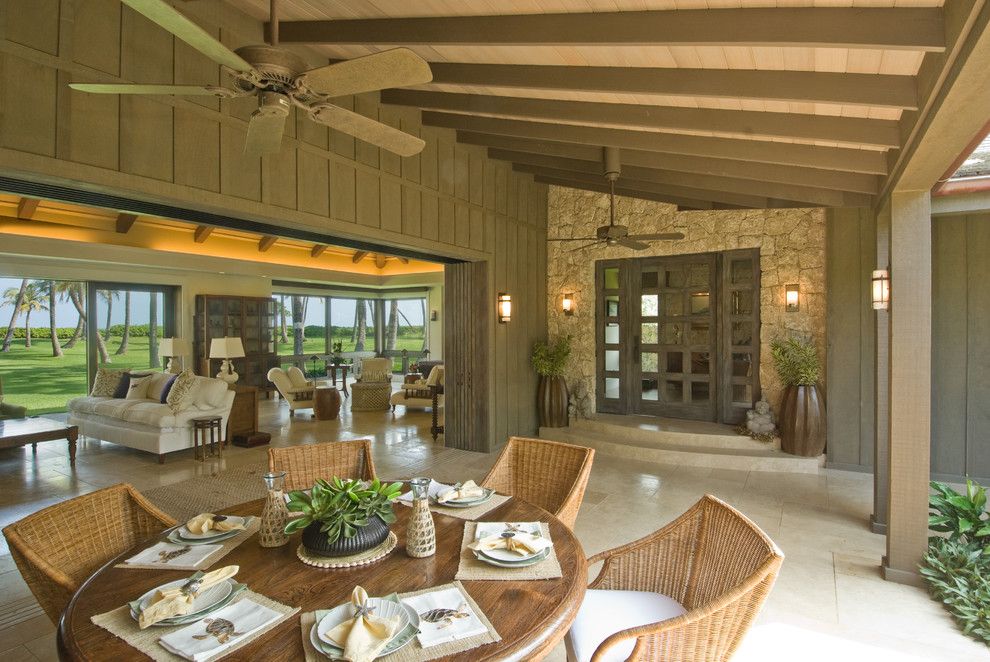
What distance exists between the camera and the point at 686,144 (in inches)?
161

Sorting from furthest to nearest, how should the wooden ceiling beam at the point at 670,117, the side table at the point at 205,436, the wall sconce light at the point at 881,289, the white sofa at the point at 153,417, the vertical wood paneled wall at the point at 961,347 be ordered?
1. the side table at the point at 205,436
2. the white sofa at the point at 153,417
3. the vertical wood paneled wall at the point at 961,347
4. the wall sconce light at the point at 881,289
5. the wooden ceiling beam at the point at 670,117

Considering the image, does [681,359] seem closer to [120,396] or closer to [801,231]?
[801,231]

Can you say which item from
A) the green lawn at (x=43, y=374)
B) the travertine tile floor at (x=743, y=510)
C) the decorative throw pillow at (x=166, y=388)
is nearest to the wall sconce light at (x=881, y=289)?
the travertine tile floor at (x=743, y=510)

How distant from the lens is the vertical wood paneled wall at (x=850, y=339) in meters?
5.18

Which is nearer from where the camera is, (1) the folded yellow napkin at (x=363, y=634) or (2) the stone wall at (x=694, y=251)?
(1) the folded yellow napkin at (x=363, y=634)

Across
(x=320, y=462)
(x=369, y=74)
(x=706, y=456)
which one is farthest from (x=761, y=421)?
(x=369, y=74)

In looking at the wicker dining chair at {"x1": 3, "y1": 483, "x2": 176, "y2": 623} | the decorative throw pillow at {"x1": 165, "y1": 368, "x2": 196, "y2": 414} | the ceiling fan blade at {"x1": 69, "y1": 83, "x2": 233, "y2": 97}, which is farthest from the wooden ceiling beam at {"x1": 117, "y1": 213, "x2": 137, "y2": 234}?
the wicker dining chair at {"x1": 3, "y1": 483, "x2": 176, "y2": 623}

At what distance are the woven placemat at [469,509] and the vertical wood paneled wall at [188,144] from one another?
2450 mm

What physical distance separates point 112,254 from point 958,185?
10352 mm

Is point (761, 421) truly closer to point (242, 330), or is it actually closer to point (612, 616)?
point (612, 616)

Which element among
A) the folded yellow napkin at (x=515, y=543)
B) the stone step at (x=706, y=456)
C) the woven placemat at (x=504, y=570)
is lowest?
the stone step at (x=706, y=456)

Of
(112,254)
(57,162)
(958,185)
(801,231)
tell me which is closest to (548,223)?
(801,231)

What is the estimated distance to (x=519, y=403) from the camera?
6637 mm

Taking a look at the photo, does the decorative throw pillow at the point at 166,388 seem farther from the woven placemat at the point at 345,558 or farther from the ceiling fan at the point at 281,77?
the woven placemat at the point at 345,558
